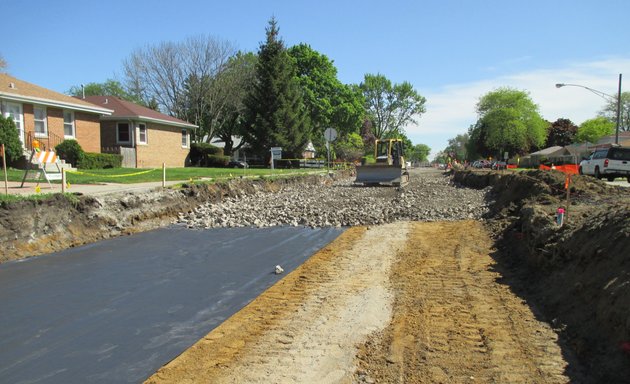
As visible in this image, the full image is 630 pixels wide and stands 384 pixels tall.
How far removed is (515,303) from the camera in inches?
221

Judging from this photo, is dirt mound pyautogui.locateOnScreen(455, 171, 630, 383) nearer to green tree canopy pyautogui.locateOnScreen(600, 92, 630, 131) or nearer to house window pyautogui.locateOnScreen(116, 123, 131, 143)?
house window pyautogui.locateOnScreen(116, 123, 131, 143)

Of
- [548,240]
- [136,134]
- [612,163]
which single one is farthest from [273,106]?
[548,240]

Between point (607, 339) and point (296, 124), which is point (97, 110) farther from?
point (607, 339)

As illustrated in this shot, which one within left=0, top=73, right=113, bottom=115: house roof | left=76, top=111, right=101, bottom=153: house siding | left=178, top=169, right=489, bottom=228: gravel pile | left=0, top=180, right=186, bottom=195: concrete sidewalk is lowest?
left=178, top=169, right=489, bottom=228: gravel pile

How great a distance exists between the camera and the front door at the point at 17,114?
69.7 ft

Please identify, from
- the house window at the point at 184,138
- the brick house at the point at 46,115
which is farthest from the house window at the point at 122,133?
the house window at the point at 184,138

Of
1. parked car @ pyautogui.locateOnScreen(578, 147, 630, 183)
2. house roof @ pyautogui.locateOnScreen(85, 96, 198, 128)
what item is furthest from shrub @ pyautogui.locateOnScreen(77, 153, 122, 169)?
parked car @ pyautogui.locateOnScreen(578, 147, 630, 183)

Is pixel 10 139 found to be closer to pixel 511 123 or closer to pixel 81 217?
pixel 81 217

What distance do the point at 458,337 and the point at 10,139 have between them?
20834 millimetres

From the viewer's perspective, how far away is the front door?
836 inches

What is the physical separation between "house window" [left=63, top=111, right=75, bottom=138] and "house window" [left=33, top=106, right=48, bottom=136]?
4.87ft

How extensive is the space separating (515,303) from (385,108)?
95010 millimetres

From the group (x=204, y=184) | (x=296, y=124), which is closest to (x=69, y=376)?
(x=204, y=184)

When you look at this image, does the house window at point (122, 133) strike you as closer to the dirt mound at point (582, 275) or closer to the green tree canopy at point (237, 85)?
the green tree canopy at point (237, 85)
